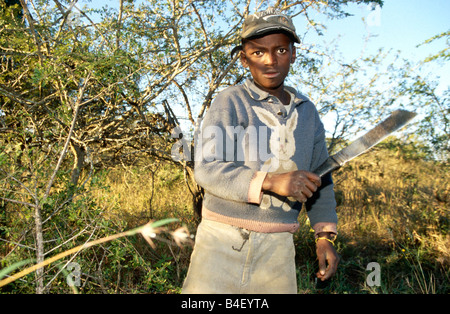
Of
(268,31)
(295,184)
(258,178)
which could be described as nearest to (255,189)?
(258,178)

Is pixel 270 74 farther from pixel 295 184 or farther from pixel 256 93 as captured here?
pixel 295 184

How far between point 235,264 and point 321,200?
63 cm

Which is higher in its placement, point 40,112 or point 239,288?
point 40,112

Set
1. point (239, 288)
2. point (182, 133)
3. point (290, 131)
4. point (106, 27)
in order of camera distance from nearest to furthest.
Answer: point (239, 288) < point (290, 131) < point (106, 27) < point (182, 133)

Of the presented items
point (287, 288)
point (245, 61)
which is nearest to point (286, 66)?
point (245, 61)

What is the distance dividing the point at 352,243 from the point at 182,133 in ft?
8.38

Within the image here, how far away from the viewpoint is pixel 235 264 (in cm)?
149

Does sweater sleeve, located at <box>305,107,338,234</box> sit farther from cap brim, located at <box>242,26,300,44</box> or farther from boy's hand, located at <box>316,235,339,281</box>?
cap brim, located at <box>242,26,300,44</box>

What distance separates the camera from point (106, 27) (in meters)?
3.18

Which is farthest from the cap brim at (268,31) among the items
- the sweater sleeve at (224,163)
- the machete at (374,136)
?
the machete at (374,136)

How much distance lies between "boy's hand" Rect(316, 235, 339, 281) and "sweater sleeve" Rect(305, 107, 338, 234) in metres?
0.09

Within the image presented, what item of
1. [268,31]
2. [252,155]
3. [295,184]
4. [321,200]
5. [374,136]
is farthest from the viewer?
[321,200]

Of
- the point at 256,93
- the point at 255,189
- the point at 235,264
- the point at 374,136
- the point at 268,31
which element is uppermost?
the point at 268,31

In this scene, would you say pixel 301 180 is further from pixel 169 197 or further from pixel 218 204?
pixel 169 197
